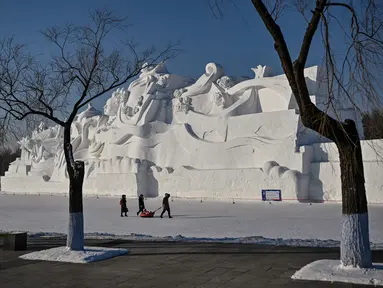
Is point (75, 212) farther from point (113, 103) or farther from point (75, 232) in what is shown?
point (113, 103)

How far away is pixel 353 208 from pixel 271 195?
17.7 meters

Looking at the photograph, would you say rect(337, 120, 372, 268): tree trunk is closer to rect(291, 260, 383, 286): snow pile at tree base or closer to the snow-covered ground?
rect(291, 260, 383, 286): snow pile at tree base

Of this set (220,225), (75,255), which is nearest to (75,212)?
(75,255)

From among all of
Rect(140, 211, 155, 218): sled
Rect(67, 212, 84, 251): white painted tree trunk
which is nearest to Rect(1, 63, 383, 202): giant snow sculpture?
Rect(140, 211, 155, 218): sled

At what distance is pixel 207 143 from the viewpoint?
94.2ft

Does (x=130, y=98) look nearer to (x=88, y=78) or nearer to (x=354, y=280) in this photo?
(x=88, y=78)

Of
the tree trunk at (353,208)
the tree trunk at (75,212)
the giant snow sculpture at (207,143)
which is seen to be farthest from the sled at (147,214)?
the tree trunk at (353,208)

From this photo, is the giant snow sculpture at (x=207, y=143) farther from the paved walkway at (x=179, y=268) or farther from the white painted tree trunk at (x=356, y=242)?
the white painted tree trunk at (x=356, y=242)

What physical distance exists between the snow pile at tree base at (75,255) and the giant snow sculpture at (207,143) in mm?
13376

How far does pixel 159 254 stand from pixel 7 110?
4271 millimetres

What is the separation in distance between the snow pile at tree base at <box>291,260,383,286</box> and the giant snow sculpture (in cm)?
1387

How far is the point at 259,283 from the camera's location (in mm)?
6648

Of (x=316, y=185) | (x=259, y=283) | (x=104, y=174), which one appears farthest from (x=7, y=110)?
(x=104, y=174)

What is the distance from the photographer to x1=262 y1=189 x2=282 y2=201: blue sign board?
24500 millimetres
